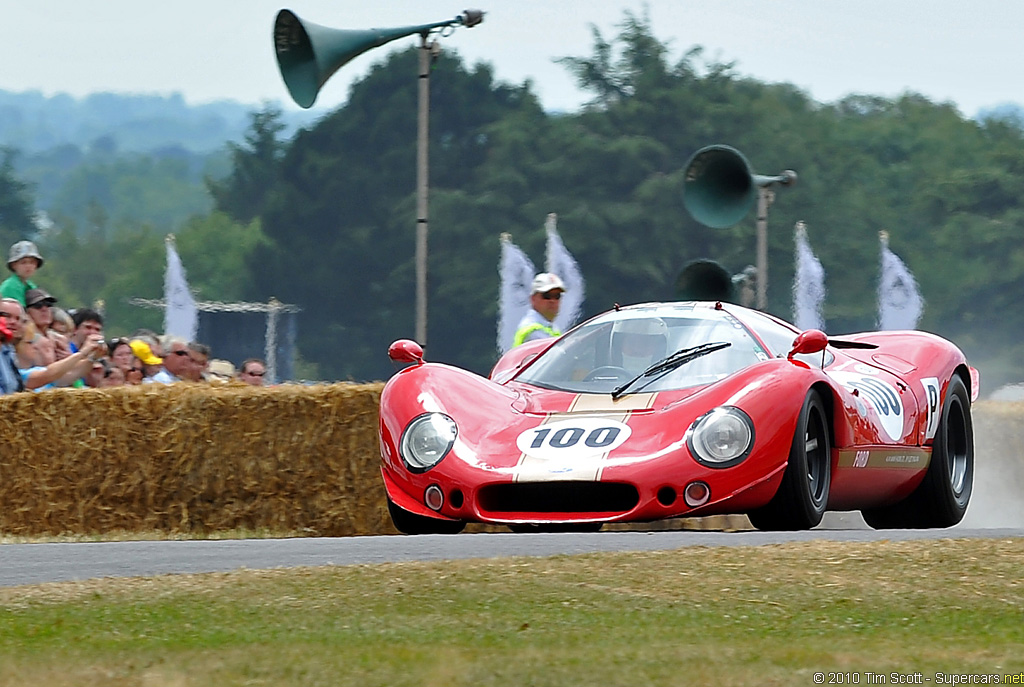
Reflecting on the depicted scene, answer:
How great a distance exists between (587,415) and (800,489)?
1.01m

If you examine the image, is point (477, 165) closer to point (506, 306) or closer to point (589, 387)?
point (506, 306)

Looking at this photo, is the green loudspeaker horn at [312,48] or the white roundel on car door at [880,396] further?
the green loudspeaker horn at [312,48]

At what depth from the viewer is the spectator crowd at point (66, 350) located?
1131 cm

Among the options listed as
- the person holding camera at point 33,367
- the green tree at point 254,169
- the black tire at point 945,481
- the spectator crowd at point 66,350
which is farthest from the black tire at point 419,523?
the green tree at point 254,169

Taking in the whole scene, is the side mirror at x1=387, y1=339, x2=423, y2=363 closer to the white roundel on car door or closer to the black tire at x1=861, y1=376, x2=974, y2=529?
the white roundel on car door

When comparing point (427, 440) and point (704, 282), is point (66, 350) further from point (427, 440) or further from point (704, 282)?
point (704, 282)

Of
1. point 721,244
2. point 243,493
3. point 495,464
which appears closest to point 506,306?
point 243,493

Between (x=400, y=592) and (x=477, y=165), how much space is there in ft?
235

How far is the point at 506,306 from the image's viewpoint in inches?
1332

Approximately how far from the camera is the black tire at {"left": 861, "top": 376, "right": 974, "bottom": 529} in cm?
1032

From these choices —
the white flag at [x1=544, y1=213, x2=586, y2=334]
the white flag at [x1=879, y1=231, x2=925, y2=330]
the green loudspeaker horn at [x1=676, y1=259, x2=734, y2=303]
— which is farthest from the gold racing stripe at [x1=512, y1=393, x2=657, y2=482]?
the white flag at [x1=879, y1=231, x2=925, y2=330]

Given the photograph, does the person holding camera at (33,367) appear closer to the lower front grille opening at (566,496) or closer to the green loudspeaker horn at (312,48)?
the green loudspeaker horn at (312,48)

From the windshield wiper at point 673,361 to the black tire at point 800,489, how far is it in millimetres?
652

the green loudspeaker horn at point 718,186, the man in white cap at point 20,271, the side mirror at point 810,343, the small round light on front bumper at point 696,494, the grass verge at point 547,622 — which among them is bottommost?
the small round light on front bumper at point 696,494
